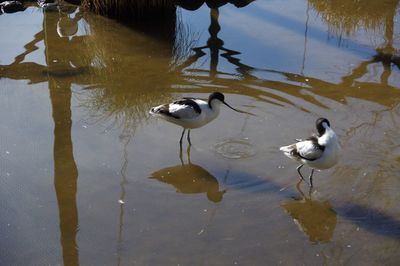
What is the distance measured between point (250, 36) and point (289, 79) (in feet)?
6.60

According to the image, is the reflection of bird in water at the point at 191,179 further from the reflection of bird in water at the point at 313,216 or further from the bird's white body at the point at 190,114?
the reflection of bird in water at the point at 313,216

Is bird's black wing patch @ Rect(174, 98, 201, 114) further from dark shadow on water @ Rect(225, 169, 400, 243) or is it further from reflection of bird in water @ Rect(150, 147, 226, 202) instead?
dark shadow on water @ Rect(225, 169, 400, 243)

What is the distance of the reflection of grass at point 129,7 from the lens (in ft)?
38.4

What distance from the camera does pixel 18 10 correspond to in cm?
1227

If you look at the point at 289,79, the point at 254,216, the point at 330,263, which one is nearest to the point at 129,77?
the point at 289,79

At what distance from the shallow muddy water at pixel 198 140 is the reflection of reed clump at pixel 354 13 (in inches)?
1.8

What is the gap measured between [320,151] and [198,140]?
188 cm

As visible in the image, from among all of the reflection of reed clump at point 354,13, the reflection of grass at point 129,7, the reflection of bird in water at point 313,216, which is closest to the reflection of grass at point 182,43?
the reflection of grass at point 129,7

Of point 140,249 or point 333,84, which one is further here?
point 333,84

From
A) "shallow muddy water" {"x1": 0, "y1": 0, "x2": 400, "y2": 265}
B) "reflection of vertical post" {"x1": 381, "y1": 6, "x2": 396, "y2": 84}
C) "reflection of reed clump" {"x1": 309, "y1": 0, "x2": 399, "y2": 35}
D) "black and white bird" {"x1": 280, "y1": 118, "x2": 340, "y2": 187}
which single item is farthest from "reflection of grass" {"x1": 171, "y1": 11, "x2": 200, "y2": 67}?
"black and white bird" {"x1": 280, "y1": 118, "x2": 340, "y2": 187}

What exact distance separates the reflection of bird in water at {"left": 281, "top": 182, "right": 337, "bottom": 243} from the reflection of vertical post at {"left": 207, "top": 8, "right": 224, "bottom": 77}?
3420mm

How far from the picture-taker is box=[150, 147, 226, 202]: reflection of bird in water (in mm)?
6901

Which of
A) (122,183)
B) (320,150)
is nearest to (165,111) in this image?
(122,183)

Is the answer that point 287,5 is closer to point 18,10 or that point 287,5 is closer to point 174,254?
point 18,10
